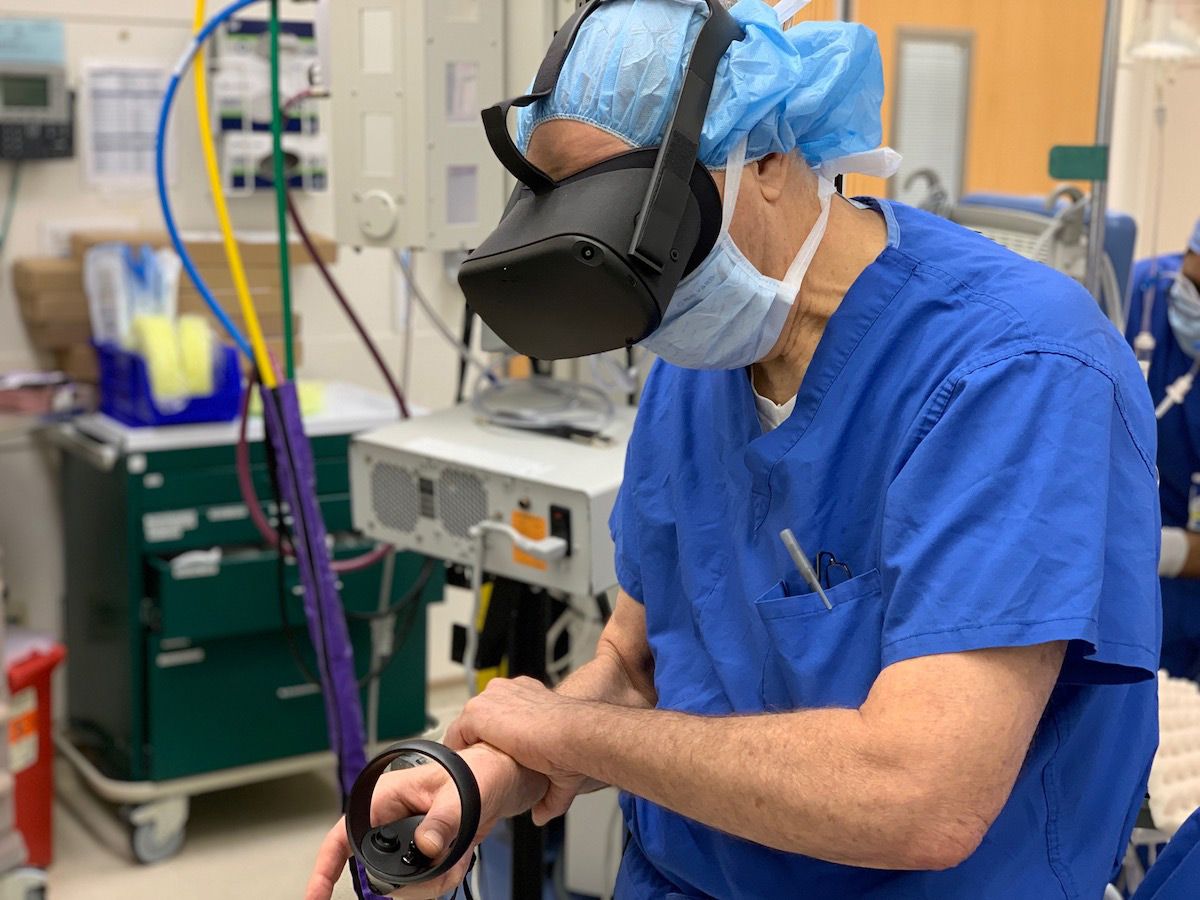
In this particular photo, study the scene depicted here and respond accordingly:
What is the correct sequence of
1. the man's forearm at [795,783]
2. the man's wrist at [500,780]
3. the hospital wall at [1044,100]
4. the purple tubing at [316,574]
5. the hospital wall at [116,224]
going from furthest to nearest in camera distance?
1. the hospital wall at [1044,100]
2. the hospital wall at [116,224]
3. the purple tubing at [316,574]
4. the man's wrist at [500,780]
5. the man's forearm at [795,783]

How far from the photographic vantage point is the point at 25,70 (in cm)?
298

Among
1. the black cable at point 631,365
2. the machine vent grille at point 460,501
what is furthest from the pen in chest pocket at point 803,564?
the black cable at point 631,365

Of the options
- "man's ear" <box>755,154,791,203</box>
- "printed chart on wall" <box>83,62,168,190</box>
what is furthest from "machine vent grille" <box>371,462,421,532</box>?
"printed chart on wall" <box>83,62,168,190</box>

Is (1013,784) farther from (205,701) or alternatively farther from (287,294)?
(205,701)

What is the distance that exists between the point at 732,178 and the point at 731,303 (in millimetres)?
98

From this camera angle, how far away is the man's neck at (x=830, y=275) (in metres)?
1.12

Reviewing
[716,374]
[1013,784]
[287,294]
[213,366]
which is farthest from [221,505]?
[1013,784]

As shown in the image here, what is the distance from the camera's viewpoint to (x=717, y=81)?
1047 millimetres

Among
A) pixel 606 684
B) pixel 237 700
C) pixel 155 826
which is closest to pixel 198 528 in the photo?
pixel 237 700

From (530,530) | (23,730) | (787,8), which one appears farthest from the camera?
(23,730)

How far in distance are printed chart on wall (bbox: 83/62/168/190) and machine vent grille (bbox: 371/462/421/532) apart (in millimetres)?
1526

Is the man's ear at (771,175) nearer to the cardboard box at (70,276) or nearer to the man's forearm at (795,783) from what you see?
the man's forearm at (795,783)

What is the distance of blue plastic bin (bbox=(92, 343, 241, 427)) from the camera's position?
274 centimetres

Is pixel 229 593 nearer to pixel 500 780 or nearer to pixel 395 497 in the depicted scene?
pixel 395 497
